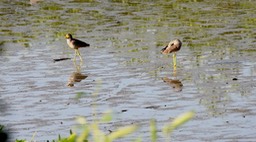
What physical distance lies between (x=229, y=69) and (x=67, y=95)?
3577 millimetres

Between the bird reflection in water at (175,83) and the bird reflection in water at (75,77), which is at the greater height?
the bird reflection in water at (175,83)

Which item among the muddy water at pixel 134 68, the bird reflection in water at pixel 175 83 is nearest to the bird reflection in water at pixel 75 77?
the muddy water at pixel 134 68

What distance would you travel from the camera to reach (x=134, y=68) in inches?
645

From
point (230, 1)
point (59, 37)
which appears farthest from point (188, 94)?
point (230, 1)

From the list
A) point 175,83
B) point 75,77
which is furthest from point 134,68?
point 175,83

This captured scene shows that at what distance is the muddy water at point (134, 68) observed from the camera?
11.8 meters

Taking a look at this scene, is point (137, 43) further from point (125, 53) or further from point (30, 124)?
point (30, 124)

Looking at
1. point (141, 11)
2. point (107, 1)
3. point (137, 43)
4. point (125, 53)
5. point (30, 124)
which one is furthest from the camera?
point (107, 1)

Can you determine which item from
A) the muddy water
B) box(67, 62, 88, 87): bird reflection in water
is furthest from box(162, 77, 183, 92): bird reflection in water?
box(67, 62, 88, 87): bird reflection in water

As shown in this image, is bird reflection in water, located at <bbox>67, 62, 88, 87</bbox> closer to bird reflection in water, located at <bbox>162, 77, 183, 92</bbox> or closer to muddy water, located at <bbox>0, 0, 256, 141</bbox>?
muddy water, located at <bbox>0, 0, 256, 141</bbox>

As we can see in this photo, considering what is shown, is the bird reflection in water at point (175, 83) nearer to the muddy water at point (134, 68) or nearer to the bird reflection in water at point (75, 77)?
the muddy water at point (134, 68)

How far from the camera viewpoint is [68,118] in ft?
39.6

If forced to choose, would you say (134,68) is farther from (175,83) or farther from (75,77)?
(175,83)

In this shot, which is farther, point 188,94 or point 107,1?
point 107,1
